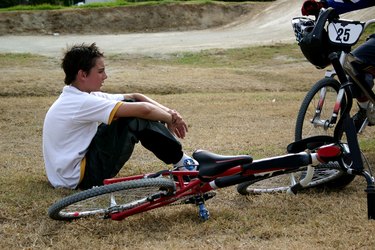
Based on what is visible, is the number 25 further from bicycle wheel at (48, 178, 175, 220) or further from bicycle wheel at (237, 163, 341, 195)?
bicycle wheel at (48, 178, 175, 220)

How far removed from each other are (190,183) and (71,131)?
0.94 meters

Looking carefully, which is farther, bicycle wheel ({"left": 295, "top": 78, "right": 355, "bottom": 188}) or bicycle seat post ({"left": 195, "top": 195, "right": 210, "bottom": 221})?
Result: bicycle wheel ({"left": 295, "top": 78, "right": 355, "bottom": 188})

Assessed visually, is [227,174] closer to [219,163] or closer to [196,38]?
[219,163]

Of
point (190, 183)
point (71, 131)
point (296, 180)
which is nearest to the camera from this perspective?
point (190, 183)

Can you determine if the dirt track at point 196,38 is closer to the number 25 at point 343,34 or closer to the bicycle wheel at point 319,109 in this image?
the bicycle wheel at point 319,109

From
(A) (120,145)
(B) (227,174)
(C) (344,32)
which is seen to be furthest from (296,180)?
(A) (120,145)

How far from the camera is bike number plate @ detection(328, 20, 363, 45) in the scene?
361cm

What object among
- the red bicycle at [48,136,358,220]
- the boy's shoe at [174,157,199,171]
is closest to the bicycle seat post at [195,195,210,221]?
the red bicycle at [48,136,358,220]

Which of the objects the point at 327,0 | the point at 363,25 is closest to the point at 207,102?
the point at 327,0

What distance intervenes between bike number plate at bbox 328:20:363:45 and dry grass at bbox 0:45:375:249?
1.02 meters

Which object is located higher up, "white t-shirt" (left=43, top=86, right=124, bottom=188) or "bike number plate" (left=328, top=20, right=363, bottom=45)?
"bike number plate" (left=328, top=20, right=363, bottom=45)

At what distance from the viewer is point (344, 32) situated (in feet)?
12.0

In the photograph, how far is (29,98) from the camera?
9016 mm

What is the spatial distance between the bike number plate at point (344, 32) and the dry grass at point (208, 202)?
1024mm
